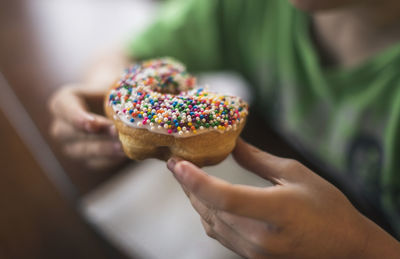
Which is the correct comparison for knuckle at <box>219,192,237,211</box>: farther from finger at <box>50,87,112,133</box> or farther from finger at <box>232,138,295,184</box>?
finger at <box>50,87,112,133</box>

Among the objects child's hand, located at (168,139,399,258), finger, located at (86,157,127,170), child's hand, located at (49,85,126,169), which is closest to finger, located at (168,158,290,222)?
child's hand, located at (168,139,399,258)

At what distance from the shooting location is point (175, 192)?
2.87ft

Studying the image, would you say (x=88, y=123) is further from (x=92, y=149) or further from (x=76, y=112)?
(x=92, y=149)

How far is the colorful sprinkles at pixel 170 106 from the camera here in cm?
49

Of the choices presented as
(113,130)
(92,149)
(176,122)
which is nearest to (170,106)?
(176,122)

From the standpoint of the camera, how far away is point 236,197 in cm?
41

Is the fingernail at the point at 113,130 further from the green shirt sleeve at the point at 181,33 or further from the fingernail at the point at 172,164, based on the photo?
the green shirt sleeve at the point at 181,33

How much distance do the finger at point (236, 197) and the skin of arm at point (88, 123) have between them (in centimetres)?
23

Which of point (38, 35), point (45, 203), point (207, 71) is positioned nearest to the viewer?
point (45, 203)

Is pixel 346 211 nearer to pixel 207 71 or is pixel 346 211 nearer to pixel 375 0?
pixel 375 0

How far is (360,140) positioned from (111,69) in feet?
2.42

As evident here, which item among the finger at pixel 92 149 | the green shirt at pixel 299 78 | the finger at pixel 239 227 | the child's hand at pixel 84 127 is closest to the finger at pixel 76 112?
the child's hand at pixel 84 127

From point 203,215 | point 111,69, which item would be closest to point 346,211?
point 203,215

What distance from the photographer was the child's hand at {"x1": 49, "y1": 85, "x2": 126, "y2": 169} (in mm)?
594
